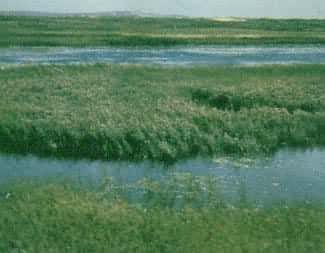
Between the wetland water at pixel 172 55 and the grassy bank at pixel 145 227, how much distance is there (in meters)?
37.5

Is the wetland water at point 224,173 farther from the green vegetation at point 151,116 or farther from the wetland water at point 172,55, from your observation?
the wetland water at point 172,55

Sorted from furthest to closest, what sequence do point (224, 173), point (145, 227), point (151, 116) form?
point (151, 116) → point (224, 173) → point (145, 227)

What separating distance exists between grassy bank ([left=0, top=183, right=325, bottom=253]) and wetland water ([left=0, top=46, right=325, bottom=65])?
37.5m

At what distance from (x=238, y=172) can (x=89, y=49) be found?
5012cm

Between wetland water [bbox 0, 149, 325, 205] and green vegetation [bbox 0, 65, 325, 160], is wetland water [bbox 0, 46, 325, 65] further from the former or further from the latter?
wetland water [bbox 0, 149, 325, 205]

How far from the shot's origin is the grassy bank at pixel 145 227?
12852 millimetres

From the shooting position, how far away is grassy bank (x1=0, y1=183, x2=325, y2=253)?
12.9m

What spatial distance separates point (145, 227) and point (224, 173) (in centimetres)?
704

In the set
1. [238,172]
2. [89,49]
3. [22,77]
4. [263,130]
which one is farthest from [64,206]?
[89,49]

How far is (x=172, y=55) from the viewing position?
62.8 meters

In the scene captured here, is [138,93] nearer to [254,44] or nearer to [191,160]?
[191,160]

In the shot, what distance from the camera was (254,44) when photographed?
78000 mm

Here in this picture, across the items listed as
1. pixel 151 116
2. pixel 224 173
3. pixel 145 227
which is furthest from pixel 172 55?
pixel 145 227

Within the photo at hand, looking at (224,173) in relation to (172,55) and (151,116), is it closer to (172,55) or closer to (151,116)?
(151,116)
